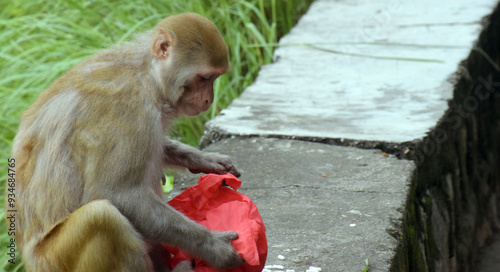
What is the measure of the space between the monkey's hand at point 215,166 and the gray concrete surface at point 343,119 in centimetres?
38

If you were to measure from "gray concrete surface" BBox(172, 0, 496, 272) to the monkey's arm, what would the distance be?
400 mm

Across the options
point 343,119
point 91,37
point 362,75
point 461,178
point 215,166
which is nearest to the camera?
point 215,166

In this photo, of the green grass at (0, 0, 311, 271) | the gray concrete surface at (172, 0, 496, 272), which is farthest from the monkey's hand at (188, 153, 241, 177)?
the green grass at (0, 0, 311, 271)

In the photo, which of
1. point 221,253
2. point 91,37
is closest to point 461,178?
point 221,253

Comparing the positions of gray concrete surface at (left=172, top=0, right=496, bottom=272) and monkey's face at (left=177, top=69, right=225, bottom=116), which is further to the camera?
gray concrete surface at (left=172, top=0, right=496, bottom=272)

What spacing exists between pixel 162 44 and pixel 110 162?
54 cm

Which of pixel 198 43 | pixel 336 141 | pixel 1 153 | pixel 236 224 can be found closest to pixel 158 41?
pixel 198 43

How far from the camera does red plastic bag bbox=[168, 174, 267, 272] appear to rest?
98.7 inches

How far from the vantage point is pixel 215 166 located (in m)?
2.95

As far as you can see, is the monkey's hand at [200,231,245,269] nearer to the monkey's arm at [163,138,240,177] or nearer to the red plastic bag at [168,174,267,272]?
the red plastic bag at [168,174,267,272]

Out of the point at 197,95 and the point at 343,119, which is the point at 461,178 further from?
the point at 197,95

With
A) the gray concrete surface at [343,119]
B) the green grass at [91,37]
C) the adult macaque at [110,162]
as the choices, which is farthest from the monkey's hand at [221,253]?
the green grass at [91,37]

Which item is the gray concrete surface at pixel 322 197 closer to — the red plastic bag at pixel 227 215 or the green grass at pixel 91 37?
the red plastic bag at pixel 227 215

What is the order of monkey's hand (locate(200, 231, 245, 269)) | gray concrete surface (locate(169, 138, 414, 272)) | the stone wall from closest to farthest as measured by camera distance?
1. monkey's hand (locate(200, 231, 245, 269))
2. gray concrete surface (locate(169, 138, 414, 272))
3. the stone wall
